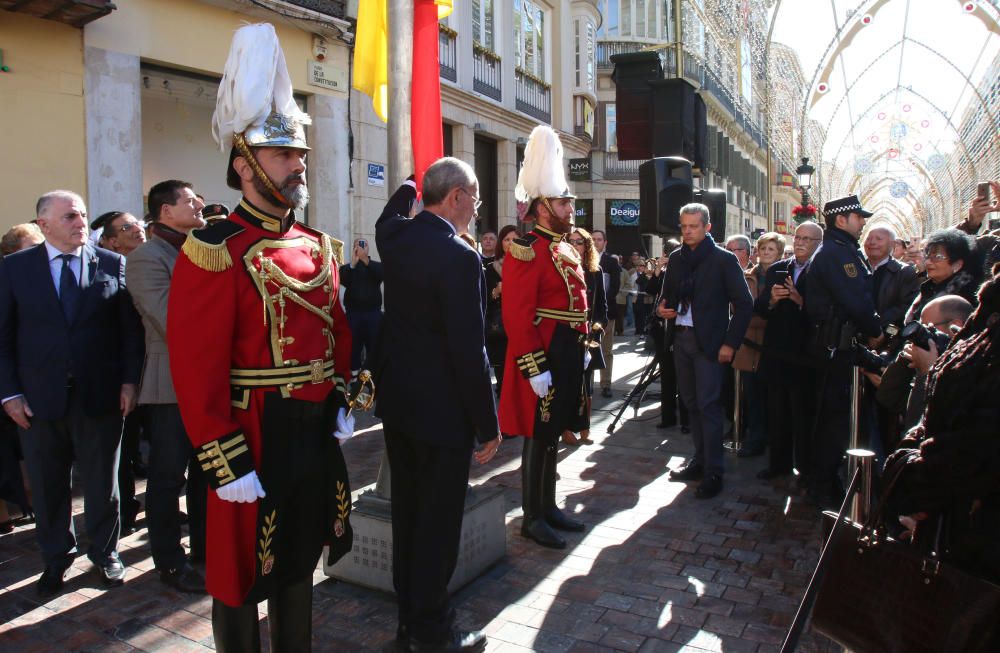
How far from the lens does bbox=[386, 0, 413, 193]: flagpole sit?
4.32 metres

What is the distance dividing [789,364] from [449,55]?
36.2 feet

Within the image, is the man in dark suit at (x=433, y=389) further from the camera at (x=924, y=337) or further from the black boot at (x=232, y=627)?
the camera at (x=924, y=337)

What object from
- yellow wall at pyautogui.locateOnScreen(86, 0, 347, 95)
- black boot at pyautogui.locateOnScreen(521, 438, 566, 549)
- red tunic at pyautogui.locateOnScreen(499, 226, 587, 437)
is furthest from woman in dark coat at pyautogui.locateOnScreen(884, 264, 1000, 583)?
yellow wall at pyautogui.locateOnScreen(86, 0, 347, 95)

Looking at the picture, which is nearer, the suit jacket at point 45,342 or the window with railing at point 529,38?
the suit jacket at point 45,342

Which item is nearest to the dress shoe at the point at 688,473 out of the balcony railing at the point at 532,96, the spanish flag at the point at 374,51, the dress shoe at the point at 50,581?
the spanish flag at the point at 374,51

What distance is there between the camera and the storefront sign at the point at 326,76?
11.6m

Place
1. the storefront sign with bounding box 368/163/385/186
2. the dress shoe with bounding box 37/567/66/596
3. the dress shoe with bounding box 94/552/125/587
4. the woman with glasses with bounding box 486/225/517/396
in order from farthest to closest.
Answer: the storefront sign with bounding box 368/163/385/186 < the woman with glasses with bounding box 486/225/517/396 < the dress shoe with bounding box 94/552/125/587 < the dress shoe with bounding box 37/567/66/596

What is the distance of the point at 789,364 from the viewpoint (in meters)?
6.05

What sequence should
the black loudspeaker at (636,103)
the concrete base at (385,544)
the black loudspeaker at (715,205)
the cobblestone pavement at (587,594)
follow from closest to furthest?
1. the cobblestone pavement at (587,594)
2. the concrete base at (385,544)
3. the black loudspeaker at (715,205)
4. the black loudspeaker at (636,103)

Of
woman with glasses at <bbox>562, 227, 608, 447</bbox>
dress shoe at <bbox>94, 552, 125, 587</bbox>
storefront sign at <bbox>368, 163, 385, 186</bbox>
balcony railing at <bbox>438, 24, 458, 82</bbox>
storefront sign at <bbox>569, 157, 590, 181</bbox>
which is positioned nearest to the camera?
dress shoe at <bbox>94, 552, 125, 587</bbox>

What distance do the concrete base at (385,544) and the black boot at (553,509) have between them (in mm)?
566

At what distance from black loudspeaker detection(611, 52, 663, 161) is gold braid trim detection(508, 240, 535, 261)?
→ 611cm

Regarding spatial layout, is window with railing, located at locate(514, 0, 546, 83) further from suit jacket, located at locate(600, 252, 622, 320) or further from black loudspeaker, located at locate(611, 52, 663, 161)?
suit jacket, located at locate(600, 252, 622, 320)

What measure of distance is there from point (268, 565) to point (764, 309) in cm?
510
